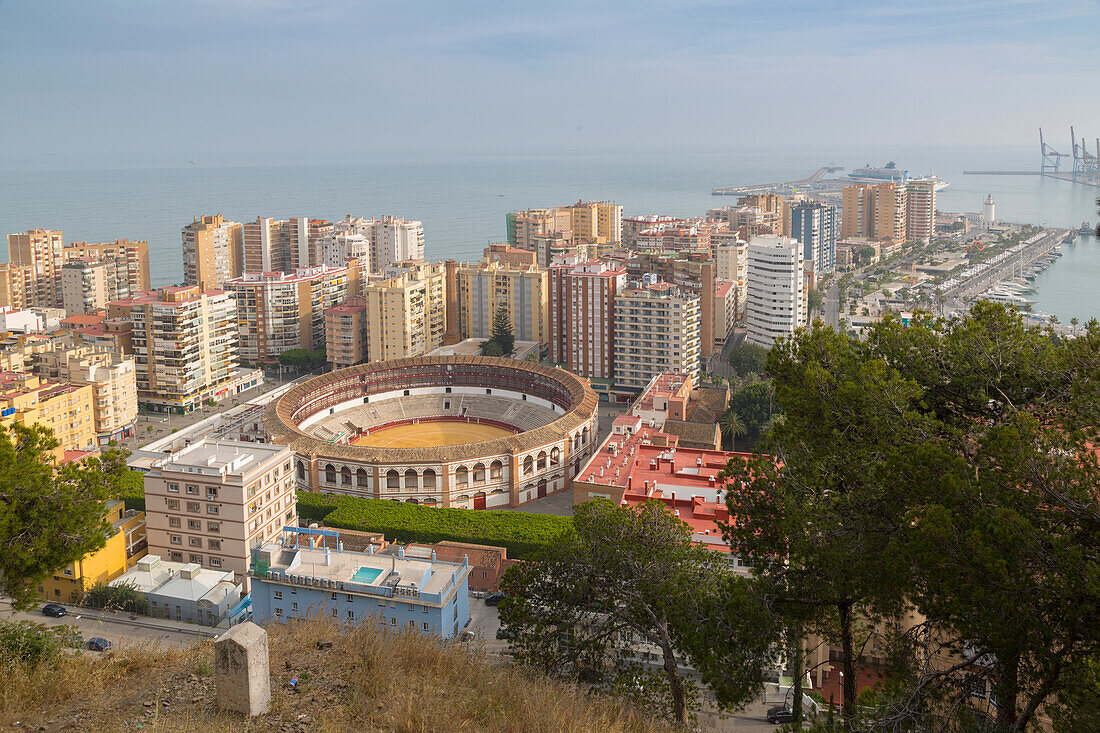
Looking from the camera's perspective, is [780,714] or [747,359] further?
[747,359]

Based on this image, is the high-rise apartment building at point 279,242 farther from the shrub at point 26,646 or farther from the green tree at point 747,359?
the shrub at point 26,646

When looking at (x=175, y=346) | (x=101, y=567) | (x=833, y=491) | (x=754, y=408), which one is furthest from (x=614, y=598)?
(x=175, y=346)

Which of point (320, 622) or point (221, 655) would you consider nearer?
point (221, 655)

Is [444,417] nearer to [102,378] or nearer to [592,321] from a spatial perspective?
[592,321]

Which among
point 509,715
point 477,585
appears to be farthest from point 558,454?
point 509,715

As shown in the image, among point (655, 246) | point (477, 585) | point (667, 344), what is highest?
point (655, 246)

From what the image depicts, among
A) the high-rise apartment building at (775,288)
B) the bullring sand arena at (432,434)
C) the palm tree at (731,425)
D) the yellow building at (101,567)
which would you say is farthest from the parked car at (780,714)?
the high-rise apartment building at (775,288)

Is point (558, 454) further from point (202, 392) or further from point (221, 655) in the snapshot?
point (221, 655)
